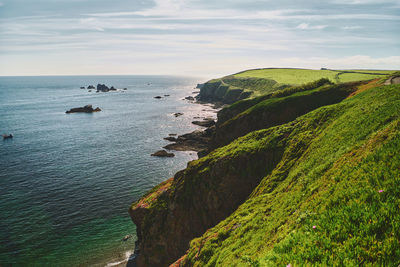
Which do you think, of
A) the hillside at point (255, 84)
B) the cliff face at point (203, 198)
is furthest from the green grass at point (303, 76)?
the cliff face at point (203, 198)

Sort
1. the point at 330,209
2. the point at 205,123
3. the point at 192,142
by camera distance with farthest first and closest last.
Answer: the point at 205,123 → the point at 192,142 → the point at 330,209

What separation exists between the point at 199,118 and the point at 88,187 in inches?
2823

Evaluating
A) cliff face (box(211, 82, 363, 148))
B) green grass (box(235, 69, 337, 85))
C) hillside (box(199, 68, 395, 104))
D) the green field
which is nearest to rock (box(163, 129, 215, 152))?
cliff face (box(211, 82, 363, 148))

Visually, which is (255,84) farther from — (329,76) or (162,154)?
(162,154)

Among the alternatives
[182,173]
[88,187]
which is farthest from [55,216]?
[182,173]

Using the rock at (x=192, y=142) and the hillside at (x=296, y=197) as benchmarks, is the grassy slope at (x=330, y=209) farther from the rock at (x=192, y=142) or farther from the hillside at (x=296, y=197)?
the rock at (x=192, y=142)

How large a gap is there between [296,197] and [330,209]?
480cm

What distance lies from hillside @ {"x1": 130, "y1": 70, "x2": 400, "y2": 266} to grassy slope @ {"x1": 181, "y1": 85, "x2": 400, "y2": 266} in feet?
0.13

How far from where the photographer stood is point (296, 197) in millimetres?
14391

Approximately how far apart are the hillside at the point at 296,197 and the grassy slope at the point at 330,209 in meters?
0.04


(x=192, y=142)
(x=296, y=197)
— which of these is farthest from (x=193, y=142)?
(x=296, y=197)

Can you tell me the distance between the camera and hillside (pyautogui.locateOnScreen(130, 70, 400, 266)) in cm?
773

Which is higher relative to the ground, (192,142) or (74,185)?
(192,142)

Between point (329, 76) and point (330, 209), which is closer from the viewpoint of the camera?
point (330, 209)
